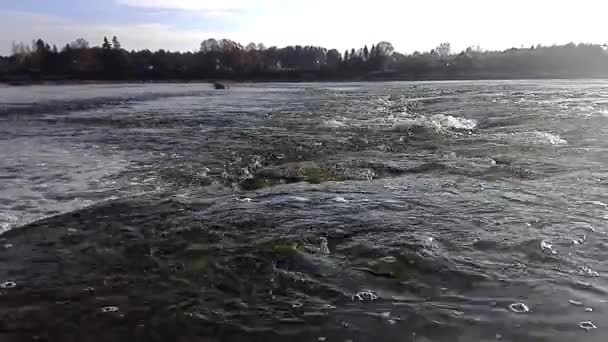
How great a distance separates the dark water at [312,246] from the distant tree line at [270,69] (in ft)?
312

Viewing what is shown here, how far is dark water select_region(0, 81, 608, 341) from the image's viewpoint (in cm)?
439

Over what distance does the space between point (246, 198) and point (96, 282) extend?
3.79 metres

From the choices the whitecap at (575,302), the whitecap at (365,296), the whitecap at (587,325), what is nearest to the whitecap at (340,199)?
the whitecap at (365,296)

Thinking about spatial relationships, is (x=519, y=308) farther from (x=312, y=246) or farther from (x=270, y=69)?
(x=270, y=69)

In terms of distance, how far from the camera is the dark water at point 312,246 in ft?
14.4

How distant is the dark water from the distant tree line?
312 feet

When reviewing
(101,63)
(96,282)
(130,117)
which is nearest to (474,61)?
(101,63)

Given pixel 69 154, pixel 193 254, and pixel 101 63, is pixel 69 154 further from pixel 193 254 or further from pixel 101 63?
pixel 101 63

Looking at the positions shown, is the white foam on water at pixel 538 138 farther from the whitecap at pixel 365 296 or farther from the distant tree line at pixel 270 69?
the distant tree line at pixel 270 69

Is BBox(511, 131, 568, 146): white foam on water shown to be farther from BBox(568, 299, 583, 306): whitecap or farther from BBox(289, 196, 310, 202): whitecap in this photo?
BBox(568, 299, 583, 306): whitecap

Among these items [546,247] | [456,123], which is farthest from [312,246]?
[456,123]

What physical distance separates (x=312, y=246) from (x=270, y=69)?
129 metres

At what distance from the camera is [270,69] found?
132125 mm

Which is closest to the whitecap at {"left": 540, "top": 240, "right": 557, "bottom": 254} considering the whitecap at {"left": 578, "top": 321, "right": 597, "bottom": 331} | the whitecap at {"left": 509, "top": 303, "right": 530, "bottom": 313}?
the whitecap at {"left": 509, "top": 303, "right": 530, "bottom": 313}
